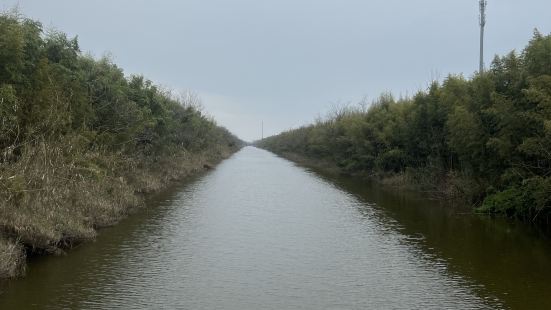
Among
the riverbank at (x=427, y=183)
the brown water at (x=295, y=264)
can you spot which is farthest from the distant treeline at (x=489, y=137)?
the brown water at (x=295, y=264)

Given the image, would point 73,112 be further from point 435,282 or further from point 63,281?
point 435,282

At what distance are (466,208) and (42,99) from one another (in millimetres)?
16742

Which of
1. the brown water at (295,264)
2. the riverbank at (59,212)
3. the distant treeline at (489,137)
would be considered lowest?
the brown water at (295,264)

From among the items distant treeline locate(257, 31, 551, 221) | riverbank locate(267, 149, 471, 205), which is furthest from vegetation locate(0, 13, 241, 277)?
riverbank locate(267, 149, 471, 205)

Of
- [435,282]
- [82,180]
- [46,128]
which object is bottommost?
[435,282]

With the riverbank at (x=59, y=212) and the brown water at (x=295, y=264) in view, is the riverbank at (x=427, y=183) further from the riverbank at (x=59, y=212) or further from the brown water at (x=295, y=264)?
the riverbank at (x=59, y=212)

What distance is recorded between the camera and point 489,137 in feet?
66.5

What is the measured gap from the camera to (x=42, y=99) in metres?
14.5

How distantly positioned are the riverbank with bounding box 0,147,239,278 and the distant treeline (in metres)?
13.2

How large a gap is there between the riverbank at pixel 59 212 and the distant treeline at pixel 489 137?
13204 millimetres

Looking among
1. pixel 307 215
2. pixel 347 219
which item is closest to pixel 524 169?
pixel 347 219

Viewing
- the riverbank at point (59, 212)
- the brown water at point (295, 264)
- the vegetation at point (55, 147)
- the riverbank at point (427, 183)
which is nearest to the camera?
the brown water at point (295, 264)

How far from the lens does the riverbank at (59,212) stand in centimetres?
1079

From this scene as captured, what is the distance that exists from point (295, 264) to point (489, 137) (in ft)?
37.9
